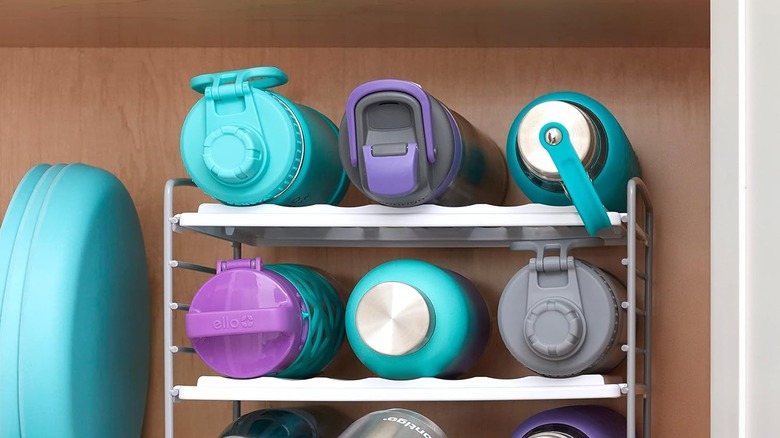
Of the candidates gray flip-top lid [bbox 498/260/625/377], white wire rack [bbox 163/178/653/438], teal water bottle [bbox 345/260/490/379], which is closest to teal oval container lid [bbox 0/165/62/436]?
white wire rack [bbox 163/178/653/438]

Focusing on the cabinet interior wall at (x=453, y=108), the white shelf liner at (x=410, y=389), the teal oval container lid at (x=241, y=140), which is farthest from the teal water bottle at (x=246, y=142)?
the cabinet interior wall at (x=453, y=108)

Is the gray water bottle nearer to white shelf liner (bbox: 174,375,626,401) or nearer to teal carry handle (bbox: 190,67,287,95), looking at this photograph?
white shelf liner (bbox: 174,375,626,401)

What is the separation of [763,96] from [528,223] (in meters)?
0.45

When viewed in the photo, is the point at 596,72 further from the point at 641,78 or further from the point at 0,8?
the point at 0,8

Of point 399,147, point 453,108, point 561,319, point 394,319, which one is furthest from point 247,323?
point 453,108

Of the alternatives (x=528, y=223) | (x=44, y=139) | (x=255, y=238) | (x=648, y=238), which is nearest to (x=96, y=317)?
(x=255, y=238)

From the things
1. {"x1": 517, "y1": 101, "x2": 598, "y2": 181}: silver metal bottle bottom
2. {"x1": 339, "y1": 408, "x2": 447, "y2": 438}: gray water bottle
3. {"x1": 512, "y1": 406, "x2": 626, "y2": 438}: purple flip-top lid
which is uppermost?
{"x1": 517, "y1": 101, "x2": 598, "y2": 181}: silver metal bottle bottom

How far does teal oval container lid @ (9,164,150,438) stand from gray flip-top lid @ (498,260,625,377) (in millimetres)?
660

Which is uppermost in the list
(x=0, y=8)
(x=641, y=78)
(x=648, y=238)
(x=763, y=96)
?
(x=0, y=8)

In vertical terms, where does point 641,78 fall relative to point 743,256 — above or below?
above

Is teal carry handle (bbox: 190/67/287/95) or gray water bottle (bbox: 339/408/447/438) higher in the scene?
teal carry handle (bbox: 190/67/287/95)

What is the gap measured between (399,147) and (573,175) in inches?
9.2

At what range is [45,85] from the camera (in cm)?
179

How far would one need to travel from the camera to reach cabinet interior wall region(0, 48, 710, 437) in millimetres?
1636
